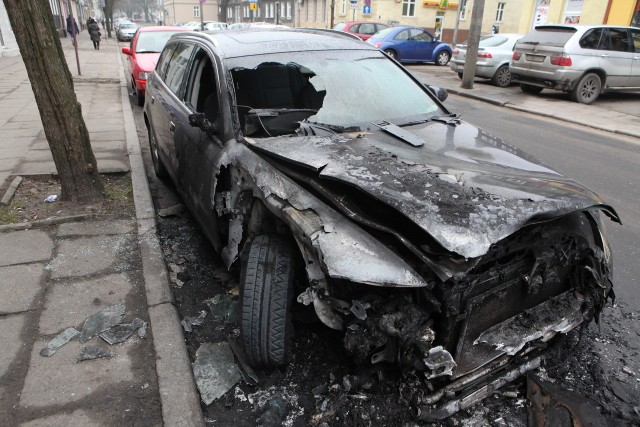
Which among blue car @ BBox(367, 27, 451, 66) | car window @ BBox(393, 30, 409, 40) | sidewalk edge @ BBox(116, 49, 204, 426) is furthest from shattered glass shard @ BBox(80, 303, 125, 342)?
car window @ BBox(393, 30, 409, 40)

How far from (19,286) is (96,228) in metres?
0.97

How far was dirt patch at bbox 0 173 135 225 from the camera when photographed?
447 centimetres

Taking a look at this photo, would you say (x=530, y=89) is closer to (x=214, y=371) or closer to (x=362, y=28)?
(x=362, y=28)

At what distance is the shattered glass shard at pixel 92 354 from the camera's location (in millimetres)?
2738

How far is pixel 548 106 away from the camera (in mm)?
11547

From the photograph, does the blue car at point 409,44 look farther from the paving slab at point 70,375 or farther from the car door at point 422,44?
the paving slab at point 70,375

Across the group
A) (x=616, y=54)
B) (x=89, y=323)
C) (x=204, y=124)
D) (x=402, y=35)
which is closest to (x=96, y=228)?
(x=89, y=323)

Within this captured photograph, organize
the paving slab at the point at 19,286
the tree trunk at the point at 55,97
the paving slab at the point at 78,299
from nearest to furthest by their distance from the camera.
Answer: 1. the paving slab at the point at 78,299
2. the paving slab at the point at 19,286
3. the tree trunk at the point at 55,97

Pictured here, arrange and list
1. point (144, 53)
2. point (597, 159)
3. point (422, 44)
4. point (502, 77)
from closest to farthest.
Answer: point (597, 159), point (144, 53), point (502, 77), point (422, 44)

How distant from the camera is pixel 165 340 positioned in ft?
9.48

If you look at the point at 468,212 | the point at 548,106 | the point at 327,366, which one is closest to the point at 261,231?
the point at 327,366

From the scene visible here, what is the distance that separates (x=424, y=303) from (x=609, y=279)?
1.31 m

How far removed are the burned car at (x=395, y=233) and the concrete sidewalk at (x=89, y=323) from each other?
1.72 ft

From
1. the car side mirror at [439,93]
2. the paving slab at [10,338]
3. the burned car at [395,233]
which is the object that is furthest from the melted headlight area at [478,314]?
the car side mirror at [439,93]
